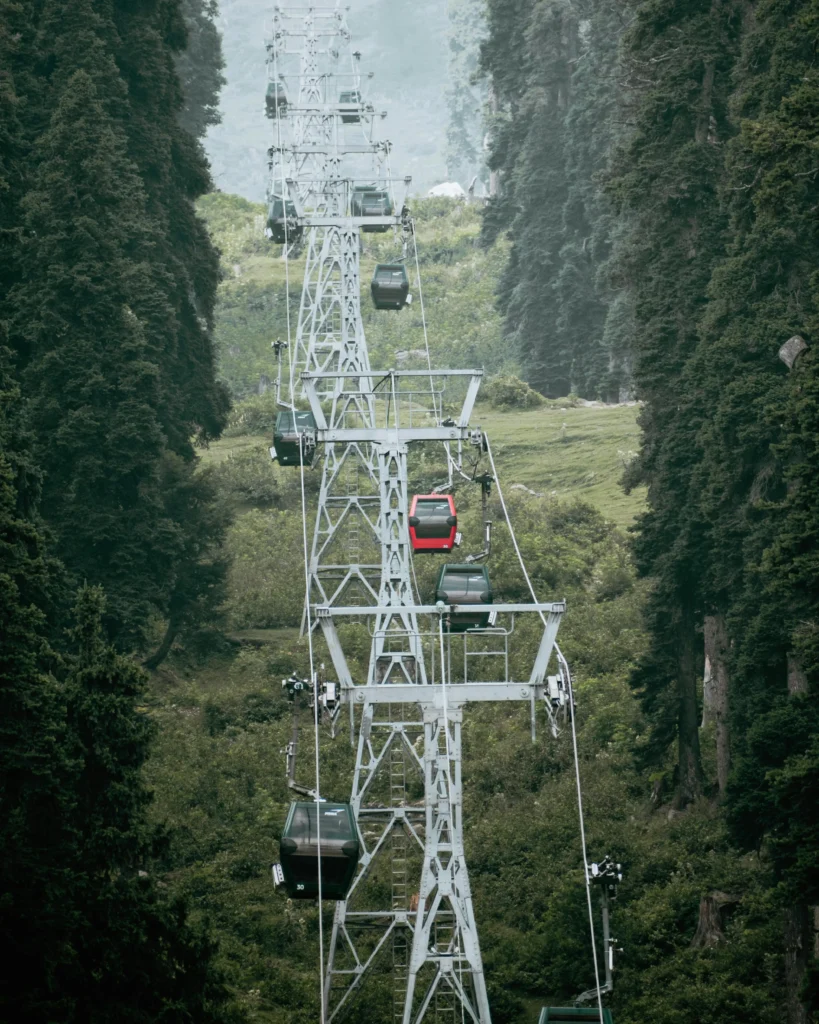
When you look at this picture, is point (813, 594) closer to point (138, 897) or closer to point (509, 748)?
point (138, 897)

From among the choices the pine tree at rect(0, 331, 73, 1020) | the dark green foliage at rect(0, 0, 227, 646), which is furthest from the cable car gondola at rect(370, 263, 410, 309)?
the pine tree at rect(0, 331, 73, 1020)

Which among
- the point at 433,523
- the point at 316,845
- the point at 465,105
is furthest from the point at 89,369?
the point at 465,105

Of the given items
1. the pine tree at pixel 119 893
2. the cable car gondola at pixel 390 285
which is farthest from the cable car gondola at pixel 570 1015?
the cable car gondola at pixel 390 285

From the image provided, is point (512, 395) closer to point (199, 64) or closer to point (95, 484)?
point (199, 64)

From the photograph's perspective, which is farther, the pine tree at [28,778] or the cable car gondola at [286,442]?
the cable car gondola at [286,442]

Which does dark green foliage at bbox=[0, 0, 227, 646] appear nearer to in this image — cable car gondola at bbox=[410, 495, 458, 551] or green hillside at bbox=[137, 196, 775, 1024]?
green hillside at bbox=[137, 196, 775, 1024]

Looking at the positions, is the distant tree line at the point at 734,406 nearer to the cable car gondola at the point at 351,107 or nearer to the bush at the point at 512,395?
the cable car gondola at the point at 351,107
